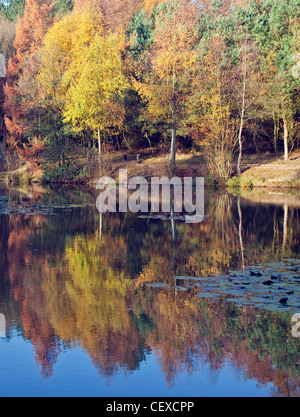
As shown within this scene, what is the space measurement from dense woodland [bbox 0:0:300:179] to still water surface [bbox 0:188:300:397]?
1701 centimetres

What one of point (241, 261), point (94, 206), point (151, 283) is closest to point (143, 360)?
point (151, 283)

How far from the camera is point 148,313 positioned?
7461 millimetres

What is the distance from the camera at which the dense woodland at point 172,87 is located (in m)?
30.7

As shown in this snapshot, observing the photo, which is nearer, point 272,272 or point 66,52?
point 272,272

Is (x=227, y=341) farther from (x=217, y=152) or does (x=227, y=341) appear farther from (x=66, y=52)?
(x=66, y=52)

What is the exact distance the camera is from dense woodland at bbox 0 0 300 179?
101 ft

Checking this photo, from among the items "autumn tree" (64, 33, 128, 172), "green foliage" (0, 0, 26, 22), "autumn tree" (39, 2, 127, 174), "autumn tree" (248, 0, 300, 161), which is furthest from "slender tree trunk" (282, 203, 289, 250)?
"green foliage" (0, 0, 26, 22)

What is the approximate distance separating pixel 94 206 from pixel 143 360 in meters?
14.7

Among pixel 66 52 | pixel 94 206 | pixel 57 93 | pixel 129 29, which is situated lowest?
pixel 94 206

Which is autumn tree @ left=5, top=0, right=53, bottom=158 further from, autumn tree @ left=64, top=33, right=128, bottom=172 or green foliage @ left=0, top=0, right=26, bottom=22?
green foliage @ left=0, top=0, right=26, bottom=22

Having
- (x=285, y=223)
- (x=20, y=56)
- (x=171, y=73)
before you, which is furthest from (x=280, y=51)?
(x=20, y=56)

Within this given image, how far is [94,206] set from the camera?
20422mm

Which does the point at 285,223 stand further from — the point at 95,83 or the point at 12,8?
the point at 12,8

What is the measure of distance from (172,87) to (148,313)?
26.1m
